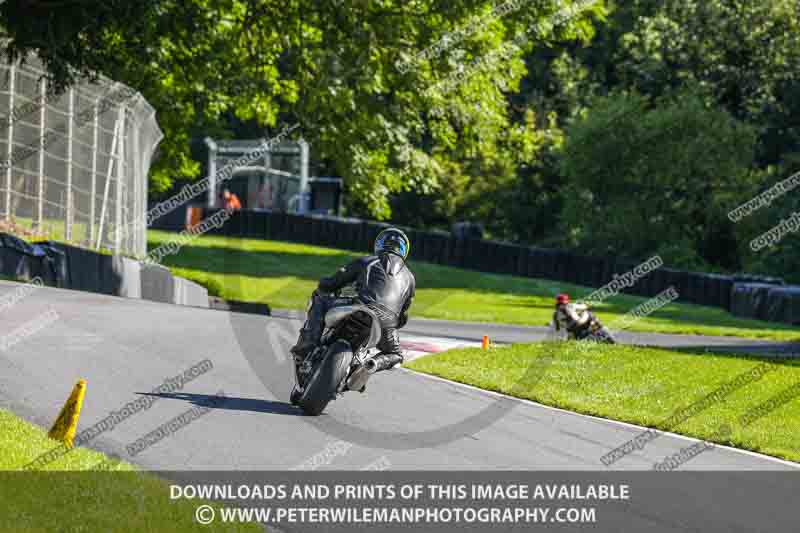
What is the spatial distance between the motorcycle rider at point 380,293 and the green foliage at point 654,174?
120 feet

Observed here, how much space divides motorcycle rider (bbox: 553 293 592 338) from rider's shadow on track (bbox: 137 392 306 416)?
1069 centimetres

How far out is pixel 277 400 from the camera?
11195mm

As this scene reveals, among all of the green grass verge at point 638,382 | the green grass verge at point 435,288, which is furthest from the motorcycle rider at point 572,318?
the green grass verge at point 435,288

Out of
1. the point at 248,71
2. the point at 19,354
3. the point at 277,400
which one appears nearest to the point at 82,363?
the point at 19,354

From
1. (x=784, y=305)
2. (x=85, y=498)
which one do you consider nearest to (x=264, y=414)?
(x=85, y=498)

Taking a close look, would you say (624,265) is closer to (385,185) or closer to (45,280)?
(385,185)

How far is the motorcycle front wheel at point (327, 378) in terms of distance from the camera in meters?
10.2

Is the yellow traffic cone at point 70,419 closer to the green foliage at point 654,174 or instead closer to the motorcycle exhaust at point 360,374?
the motorcycle exhaust at point 360,374

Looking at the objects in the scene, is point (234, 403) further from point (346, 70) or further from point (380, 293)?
point (346, 70)

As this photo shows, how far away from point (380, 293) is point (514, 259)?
3369 cm

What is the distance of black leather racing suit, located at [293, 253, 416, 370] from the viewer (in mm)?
10742

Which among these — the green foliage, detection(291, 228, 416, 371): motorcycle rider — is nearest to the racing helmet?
detection(291, 228, 416, 371): motorcycle rider

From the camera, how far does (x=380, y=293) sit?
10789 millimetres

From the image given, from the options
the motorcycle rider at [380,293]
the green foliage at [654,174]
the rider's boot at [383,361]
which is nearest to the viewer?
the rider's boot at [383,361]
